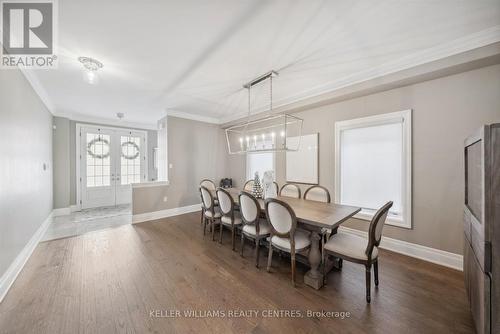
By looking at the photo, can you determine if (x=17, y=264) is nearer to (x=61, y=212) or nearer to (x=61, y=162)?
(x=61, y=212)

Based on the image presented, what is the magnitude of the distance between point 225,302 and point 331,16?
2.98 metres

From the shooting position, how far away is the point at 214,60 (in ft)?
8.18

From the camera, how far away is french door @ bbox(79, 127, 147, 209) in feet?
17.6

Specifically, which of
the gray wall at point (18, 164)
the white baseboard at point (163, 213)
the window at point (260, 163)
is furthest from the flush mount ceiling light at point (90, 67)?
the window at point (260, 163)

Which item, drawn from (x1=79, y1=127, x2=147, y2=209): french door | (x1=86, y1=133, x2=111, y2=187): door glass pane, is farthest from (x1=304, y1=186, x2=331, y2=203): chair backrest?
(x1=86, y1=133, x2=111, y2=187): door glass pane

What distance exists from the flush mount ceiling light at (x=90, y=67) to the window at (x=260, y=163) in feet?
12.0

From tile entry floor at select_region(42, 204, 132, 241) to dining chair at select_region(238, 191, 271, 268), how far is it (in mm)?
3309

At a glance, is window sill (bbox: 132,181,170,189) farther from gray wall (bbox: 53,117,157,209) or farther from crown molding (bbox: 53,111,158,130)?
crown molding (bbox: 53,111,158,130)

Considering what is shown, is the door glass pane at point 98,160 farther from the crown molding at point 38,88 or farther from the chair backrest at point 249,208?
the chair backrest at point 249,208

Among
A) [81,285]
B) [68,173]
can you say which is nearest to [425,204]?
[81,285]

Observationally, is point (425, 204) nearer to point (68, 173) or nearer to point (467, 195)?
point (467, 195)

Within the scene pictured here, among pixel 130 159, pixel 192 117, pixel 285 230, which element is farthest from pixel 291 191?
pixel 130 159

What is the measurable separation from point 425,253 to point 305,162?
2301 millimetres

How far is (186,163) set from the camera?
514cm
